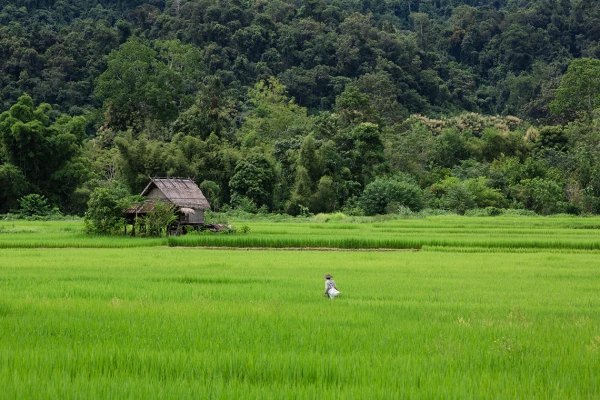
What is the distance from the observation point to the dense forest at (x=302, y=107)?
40.7m

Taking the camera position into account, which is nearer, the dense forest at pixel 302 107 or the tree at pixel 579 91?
the dense forest at pixel 302 107

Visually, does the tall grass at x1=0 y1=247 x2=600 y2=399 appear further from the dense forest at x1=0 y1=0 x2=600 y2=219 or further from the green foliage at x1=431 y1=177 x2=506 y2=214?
the green foliage at x1=431 y1=177 x2=506 y2=214

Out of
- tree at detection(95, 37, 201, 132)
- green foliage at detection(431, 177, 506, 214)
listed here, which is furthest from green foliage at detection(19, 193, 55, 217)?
green foliage at detection(431, 177, 506, 214)

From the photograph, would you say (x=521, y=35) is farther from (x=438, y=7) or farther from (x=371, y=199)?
(x=371, y=199)

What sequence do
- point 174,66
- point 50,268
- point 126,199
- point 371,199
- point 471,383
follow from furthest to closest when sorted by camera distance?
point 174,66 < point 371,199 < point 126,199 < point 50,268 < point 471,383

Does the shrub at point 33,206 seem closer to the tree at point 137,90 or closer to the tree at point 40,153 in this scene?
the tree at point 40,153

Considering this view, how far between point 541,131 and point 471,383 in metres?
47.5

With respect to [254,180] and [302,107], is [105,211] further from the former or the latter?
[302,107]

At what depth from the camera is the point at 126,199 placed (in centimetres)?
2720

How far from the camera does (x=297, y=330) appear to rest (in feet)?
24.1

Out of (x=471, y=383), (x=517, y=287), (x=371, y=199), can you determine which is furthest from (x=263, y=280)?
(x=371, y=199)

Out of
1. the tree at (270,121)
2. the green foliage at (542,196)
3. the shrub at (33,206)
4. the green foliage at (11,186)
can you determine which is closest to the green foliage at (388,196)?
the green foliage at (542,196)

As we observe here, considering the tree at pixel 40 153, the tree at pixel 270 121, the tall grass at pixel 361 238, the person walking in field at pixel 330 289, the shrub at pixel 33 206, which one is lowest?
the tall grass at pixel 361 238

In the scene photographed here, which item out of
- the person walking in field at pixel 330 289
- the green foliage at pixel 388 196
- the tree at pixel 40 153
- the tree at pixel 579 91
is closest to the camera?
the person walking in field at pixel 330 289
